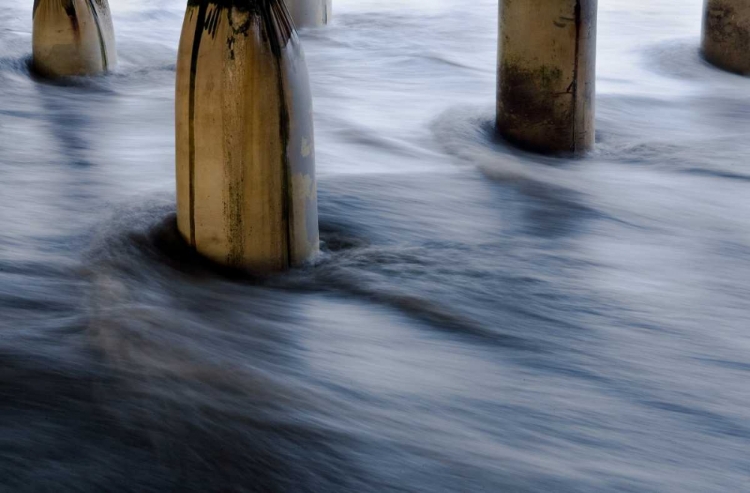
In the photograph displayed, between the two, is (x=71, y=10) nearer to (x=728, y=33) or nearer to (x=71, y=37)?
(x=71, y=37)

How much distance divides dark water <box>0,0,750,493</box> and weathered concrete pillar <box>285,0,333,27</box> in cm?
339

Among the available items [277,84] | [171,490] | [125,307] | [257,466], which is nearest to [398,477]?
[257,466]

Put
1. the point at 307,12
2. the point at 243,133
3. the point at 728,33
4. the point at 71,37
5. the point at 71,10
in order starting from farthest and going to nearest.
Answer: the point at 307,12, the point at 728,33, the point at 71,37, the point at 71,10, the point at 243,133

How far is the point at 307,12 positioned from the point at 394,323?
249 inches

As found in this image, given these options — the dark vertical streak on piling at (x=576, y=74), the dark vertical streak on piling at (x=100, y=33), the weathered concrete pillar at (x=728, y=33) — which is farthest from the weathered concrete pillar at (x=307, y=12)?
the dark vertical streak on piling at (x=576, y=74)

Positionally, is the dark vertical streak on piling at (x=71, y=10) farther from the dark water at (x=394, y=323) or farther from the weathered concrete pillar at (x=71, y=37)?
the dark water at (x=394, y=323)

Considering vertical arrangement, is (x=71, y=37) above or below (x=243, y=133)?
above

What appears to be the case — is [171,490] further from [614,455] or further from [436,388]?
[614,455]

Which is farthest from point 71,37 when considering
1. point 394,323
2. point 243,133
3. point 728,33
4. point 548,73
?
point 728,33

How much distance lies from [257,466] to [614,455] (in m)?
0.84

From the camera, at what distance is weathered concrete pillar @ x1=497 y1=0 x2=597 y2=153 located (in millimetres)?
4941

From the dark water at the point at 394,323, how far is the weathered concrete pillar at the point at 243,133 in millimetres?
145

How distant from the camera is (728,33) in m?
7.46

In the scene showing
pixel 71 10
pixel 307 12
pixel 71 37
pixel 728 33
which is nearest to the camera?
pixel 71 10
